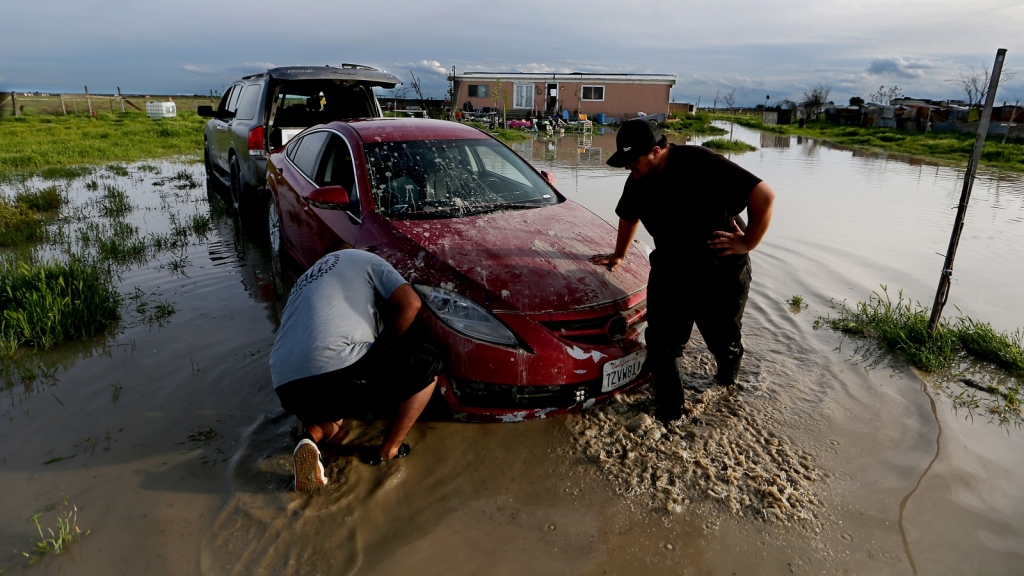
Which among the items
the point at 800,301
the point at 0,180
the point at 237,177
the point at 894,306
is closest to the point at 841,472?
the point at 800,301

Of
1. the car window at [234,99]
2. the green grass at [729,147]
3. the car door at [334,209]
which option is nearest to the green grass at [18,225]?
the car window at [234,99]

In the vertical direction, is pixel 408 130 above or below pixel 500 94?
below

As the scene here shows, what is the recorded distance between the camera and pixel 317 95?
7.88m

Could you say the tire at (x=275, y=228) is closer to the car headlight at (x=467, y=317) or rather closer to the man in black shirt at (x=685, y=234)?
the car headlight at (x=467, y=317)

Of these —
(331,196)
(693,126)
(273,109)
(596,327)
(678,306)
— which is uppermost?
(273,109)

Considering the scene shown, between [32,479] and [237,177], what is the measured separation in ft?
18.5

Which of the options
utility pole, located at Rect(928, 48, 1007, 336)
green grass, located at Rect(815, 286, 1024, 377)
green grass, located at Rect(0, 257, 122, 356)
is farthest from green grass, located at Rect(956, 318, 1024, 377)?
green grass, located at Rect(0, 257, 122, 356)

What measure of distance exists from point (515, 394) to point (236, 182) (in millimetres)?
6363

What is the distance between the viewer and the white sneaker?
2.63 metres

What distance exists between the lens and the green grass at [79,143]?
40.3 feet

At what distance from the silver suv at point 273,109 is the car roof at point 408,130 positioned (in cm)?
255

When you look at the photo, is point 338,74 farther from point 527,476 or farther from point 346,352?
point 527,476

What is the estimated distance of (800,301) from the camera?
5.27 m

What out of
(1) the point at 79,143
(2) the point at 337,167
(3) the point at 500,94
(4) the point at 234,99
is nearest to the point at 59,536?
(2) the point at 337,167
